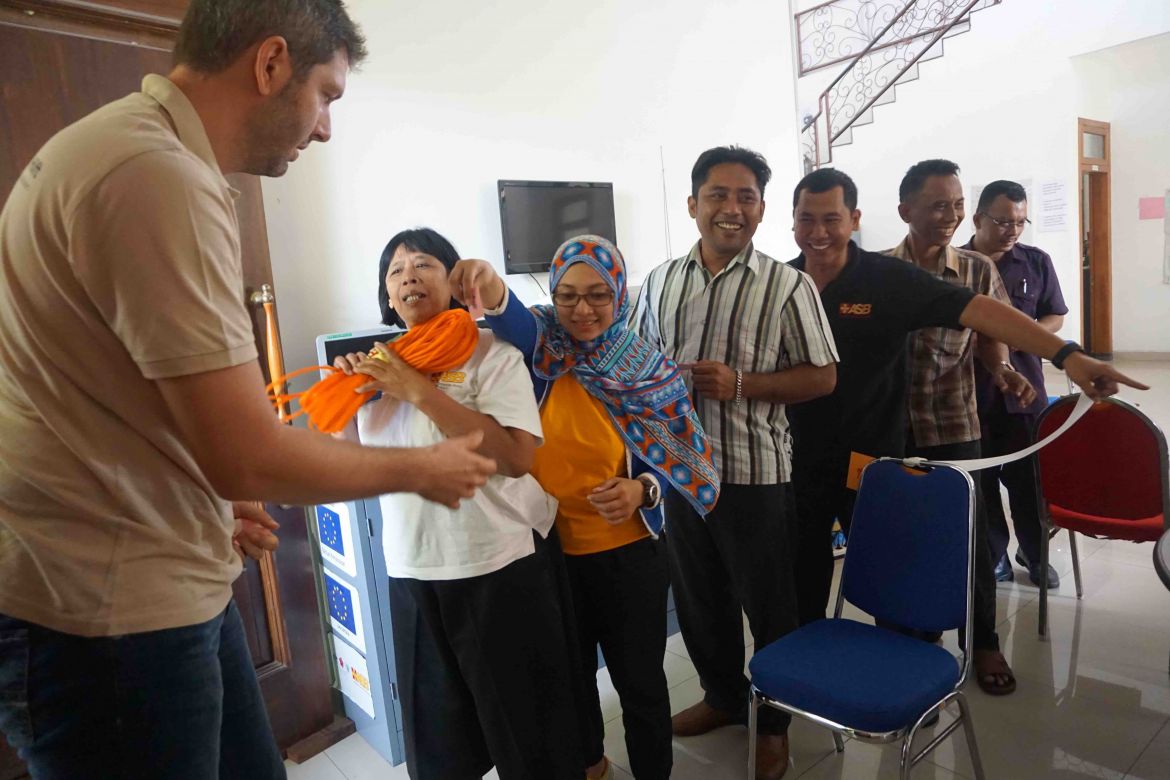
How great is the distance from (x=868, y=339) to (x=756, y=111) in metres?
2.54

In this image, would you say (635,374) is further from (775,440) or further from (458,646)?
(458,646)

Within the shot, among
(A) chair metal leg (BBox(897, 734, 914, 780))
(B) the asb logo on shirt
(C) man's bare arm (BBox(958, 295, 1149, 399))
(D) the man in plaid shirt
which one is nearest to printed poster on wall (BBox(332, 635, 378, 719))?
(A) chair metal leg (BBox(897, 734, 914, 780))

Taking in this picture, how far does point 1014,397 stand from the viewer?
110 inches

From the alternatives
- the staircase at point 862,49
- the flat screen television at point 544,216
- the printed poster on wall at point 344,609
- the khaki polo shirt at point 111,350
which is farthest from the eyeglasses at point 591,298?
the staircase at point 862,49

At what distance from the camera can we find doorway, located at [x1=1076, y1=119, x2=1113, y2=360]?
7.86 meters

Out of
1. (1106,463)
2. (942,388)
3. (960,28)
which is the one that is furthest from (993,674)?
(960,28)

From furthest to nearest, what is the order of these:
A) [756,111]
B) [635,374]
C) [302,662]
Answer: [756,111] < [302,662] < [635,374]

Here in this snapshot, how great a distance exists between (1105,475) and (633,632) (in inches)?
76.0

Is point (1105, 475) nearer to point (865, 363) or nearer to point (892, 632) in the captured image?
point (865, 363)

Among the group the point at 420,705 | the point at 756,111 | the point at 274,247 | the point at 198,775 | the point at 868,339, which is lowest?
the point at 420,705

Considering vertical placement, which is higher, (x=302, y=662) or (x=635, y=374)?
(x=635, y=374)

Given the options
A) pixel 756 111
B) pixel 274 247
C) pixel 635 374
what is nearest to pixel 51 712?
pixel 635 374

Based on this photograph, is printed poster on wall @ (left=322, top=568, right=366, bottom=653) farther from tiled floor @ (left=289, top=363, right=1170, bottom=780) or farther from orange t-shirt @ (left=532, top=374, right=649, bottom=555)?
orange t-shirt @ (left=532, top=374, right=649, bottom=555)

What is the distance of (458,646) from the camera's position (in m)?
1.45
